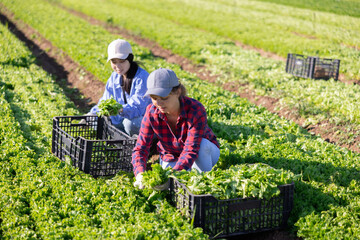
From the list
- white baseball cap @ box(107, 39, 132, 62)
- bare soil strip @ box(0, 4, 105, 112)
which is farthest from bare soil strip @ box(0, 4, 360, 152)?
white baseball cap @ box(107, 39, 132, 62)

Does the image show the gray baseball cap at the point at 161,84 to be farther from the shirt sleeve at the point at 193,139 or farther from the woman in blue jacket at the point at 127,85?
the woman in blue jacket at the point at 127,85

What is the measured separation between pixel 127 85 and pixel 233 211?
3.30 metres

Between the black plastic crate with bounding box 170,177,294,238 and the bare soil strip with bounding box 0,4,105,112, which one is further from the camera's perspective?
the bare soil strip with bounding box 0,4,105,112

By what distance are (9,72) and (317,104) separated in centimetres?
867

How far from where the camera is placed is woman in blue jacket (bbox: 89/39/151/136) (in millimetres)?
6680

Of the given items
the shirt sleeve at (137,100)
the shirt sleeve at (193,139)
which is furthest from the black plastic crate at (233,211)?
the shirt sleeve at (137,100)

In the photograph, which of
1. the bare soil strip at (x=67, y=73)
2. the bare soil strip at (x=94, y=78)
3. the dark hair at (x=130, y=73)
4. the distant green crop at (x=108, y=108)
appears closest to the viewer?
the distant green crop at (x=108, y=108)

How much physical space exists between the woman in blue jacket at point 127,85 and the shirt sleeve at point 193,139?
1545mm

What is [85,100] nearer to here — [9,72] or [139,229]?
[9,72]

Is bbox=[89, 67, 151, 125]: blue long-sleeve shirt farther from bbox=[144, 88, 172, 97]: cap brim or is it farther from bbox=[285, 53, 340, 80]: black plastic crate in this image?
bbox=[285, 53, 340, 80]: black plastic crate

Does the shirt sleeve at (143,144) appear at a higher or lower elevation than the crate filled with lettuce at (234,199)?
higher

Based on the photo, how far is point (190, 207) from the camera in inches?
182

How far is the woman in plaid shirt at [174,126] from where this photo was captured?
494cm

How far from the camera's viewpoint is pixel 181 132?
541 centimetres
